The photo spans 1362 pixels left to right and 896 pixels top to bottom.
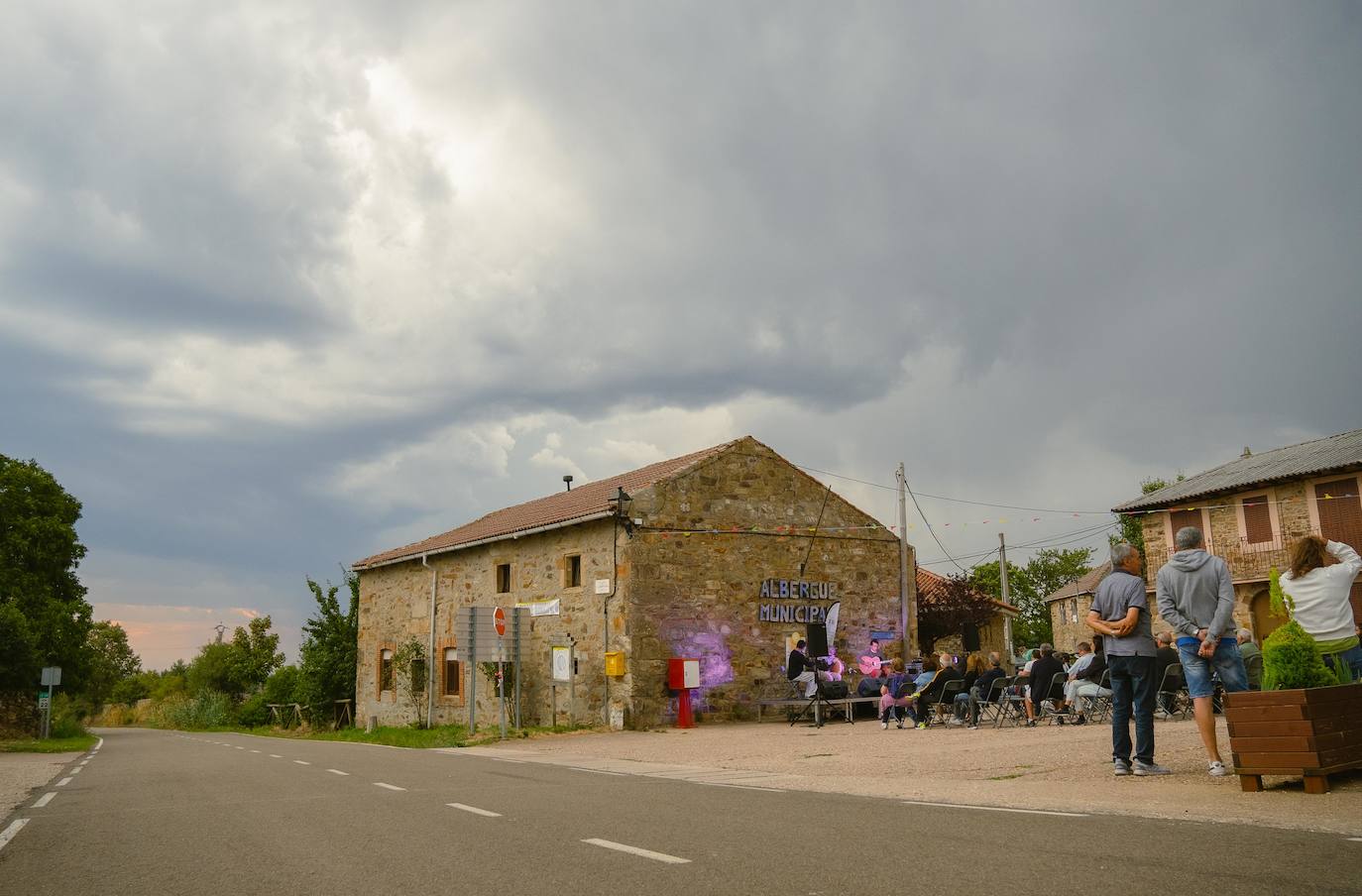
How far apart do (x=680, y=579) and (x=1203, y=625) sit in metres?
14.9

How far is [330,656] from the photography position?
36844 mm

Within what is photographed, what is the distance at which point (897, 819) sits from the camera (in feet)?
21.0

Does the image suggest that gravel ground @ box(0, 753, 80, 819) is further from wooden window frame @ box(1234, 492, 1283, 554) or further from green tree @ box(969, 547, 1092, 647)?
green tree @ box(969, 547, 1092, 647)

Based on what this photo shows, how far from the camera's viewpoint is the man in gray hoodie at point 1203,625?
7638 millimetres

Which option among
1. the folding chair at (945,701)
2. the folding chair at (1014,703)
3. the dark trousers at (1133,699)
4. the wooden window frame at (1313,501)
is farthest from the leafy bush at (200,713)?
the dark trousers at (1133,699)

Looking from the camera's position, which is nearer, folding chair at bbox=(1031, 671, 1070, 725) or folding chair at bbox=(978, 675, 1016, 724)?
folding chair at bbox=(1031, 671, 1070, 725)

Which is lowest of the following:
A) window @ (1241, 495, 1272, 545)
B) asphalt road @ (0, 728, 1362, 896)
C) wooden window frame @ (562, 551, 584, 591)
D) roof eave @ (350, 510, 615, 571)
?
asphalt road @ (0, 728, 1362, 896)

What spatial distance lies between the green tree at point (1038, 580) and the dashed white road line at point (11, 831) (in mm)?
67770

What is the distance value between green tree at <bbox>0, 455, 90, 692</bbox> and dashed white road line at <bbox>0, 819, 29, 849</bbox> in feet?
95.3

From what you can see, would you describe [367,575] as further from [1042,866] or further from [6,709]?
[1042,866]

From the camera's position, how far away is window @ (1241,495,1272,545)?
31312mm

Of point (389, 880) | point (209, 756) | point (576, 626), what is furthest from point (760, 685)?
point (389, 880)

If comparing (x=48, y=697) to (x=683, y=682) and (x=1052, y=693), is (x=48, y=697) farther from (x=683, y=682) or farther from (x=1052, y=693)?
(x=1052, y=693)

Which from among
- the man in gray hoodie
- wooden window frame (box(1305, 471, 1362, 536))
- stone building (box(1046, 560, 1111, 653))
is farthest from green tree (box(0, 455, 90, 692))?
stone building (box(1046, 560, 1111, 653))
